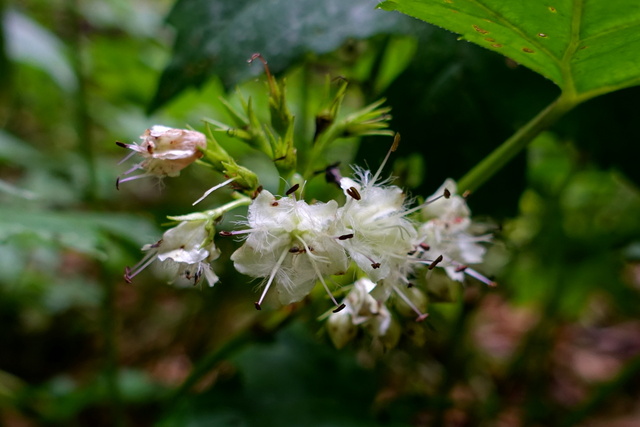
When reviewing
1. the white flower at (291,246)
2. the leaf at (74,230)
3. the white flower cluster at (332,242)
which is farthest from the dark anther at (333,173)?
the leaf at (74,230)

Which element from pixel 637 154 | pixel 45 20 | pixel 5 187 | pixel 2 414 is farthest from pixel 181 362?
pixel 45 20

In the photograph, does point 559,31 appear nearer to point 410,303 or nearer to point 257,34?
point 410,303

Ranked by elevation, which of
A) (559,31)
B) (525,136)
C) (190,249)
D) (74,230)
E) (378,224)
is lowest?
(74,230)

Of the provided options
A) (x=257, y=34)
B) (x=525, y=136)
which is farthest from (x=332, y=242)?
(x=257, y=34)

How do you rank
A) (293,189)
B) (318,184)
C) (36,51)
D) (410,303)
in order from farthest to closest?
1. (36,51)
2. (318,184)
3. (410,303)
4. (293,189)

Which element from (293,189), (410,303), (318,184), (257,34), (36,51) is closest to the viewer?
(293,189)

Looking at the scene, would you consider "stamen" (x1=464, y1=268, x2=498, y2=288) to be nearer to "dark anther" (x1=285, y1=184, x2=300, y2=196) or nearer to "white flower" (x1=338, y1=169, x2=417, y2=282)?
"white flower" (x1=338, y1=169, x2=417, y2=282)

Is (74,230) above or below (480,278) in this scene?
below
